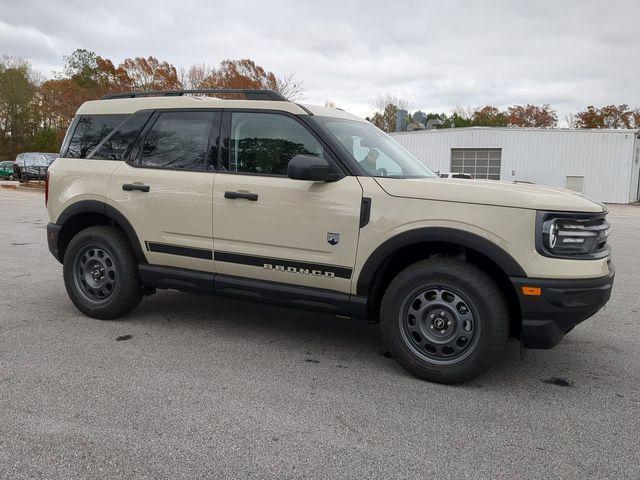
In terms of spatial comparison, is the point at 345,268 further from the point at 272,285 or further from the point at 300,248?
the point at 272,285

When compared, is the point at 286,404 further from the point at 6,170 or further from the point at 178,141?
the point at 6,170

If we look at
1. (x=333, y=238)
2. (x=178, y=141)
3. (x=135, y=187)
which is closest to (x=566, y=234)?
(x=333, y=238)

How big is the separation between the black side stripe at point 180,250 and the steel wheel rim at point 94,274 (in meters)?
0.51

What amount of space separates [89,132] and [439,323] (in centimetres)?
365

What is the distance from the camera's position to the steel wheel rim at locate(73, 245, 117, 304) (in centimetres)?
496

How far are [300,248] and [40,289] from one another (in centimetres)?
369

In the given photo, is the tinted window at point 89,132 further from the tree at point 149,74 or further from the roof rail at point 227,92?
the tree at point 149,74

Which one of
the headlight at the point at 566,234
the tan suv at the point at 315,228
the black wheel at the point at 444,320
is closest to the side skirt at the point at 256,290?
the tan suv at the point at 315,228

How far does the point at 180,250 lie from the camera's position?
456cm

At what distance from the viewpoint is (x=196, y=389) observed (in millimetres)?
3516

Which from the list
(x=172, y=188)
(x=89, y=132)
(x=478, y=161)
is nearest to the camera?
(x=172, y=188)

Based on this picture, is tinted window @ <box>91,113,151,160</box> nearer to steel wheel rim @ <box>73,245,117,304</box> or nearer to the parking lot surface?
steel wheel rim @ <box>73,245,117,304</box>

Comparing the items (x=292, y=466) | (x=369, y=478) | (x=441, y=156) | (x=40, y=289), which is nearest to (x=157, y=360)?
(x=292, y=466)

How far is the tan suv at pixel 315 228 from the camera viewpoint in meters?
3.46
